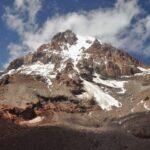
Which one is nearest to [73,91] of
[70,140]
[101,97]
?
[101,97]

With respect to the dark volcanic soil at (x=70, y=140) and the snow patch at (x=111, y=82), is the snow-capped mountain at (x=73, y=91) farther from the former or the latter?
the dark volcanic soil at (x=70, y=140)

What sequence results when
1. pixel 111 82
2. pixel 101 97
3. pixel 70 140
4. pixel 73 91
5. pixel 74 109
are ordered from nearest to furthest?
pixel 70 140 < pixel 74 109 < pixel 73 91 < pixel 101 97 < pixel 111 82

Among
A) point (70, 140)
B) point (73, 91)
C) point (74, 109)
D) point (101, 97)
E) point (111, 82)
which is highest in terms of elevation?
point (111, 82)

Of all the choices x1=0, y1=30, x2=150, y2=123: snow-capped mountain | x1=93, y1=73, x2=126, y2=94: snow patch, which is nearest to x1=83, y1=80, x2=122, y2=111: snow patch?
x1=0, y1=30, x2=150, y2=123: snow-capped mountain

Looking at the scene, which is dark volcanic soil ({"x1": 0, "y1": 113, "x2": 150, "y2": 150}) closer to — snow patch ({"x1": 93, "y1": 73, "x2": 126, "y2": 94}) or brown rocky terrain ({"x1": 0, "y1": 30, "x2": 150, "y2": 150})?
brown rocky terrain ({"x1": 0, "y1": 30, "x2": 150, "y2": 150})

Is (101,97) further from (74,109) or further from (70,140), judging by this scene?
(70,140)

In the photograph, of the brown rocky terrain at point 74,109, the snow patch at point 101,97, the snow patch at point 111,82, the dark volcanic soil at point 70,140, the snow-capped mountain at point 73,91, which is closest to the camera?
the dark volcanic soil at point 70,140

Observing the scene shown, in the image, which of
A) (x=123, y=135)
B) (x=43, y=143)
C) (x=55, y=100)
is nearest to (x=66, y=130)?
(x=123, y=135)

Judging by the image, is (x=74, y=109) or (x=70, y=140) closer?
(x=70, y=140)

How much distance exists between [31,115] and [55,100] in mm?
13929

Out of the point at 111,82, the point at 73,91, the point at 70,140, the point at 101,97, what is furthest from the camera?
the point at 111,82

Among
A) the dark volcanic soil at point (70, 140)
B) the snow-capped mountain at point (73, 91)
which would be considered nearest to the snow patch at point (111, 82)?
the snow-capped mountain at point (73, 91)

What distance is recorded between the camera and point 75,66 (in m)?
191

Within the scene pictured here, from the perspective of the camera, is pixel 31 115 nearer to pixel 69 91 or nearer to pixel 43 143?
pixel 69 91
